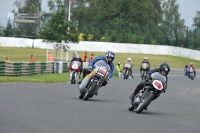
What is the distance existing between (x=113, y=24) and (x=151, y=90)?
53.9 metres

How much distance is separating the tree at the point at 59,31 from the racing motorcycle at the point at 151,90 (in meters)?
33.8

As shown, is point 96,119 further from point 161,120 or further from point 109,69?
point 109,69

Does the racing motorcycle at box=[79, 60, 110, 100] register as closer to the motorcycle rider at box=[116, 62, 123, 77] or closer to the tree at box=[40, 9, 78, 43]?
the motorcycle rider at box=[116, 62, 123, 77]

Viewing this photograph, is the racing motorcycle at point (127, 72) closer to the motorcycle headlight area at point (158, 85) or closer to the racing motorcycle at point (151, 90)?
the racing motorcycle at point (151, 90)

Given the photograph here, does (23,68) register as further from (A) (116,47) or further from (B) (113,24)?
(B) (113,24)

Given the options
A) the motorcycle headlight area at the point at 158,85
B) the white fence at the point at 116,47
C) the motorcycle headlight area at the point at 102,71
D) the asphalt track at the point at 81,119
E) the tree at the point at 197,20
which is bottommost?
the asphalt track at the point at 81,119

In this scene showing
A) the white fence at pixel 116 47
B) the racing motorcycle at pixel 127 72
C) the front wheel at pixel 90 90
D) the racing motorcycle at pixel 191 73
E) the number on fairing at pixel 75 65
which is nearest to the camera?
the front wheel at pixel 90 90

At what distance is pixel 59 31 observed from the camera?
47312mm

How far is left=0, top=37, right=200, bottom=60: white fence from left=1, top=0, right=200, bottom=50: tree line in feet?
3.37

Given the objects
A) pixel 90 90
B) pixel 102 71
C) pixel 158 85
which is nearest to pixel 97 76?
pixel 102 71

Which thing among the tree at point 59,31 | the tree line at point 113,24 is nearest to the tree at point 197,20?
the tree line at point 113,24

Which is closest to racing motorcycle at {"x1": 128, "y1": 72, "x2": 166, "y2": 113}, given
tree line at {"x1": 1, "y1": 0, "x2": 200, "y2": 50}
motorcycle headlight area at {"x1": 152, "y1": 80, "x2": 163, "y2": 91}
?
motorcycle headlight area at {"x1": 152, "y1": 80, "x2": 163, "y2": 91}

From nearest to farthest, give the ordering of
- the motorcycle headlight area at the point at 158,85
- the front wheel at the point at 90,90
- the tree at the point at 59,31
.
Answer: the motorcycle headlight area at the point at 158,85
the front wheel at the point at 90,90
the tree at the point at 59,31

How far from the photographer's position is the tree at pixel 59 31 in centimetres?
4697
